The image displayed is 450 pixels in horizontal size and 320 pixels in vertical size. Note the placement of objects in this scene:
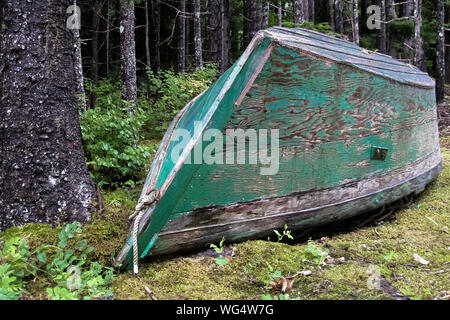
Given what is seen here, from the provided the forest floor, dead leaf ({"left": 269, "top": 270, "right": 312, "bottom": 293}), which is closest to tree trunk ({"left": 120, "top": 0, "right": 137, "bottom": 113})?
the forest floor

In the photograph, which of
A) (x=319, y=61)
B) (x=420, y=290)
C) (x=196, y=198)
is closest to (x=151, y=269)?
(x=196, y=198)

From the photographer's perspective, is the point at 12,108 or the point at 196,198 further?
the point at 12,108

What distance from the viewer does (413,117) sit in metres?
3.60

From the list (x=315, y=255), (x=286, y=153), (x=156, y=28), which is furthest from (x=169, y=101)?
(x=156, y=28)

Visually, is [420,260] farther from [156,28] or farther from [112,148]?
[156,28]

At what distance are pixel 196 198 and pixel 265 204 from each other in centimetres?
54

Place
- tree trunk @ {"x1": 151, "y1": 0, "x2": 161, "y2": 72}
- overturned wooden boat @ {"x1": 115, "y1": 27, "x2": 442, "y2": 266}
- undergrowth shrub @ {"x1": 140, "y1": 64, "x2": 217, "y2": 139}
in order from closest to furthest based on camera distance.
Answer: overturned wooden boat @ {"x1": 115, "y1": 27, "x2": 442, "y2": 266}
undergrowth shrub @ {"x1": 140, "y1": 64, "x2": 217, "y2": 139}
tree trunk @ {"x1": 151, "y1": 0, "x2": 161, "y2": 72}

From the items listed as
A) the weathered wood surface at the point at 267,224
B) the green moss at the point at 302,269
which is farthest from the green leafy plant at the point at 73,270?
the weathered wood surface at the point at 267,224

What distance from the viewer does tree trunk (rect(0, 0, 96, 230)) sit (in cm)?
240
